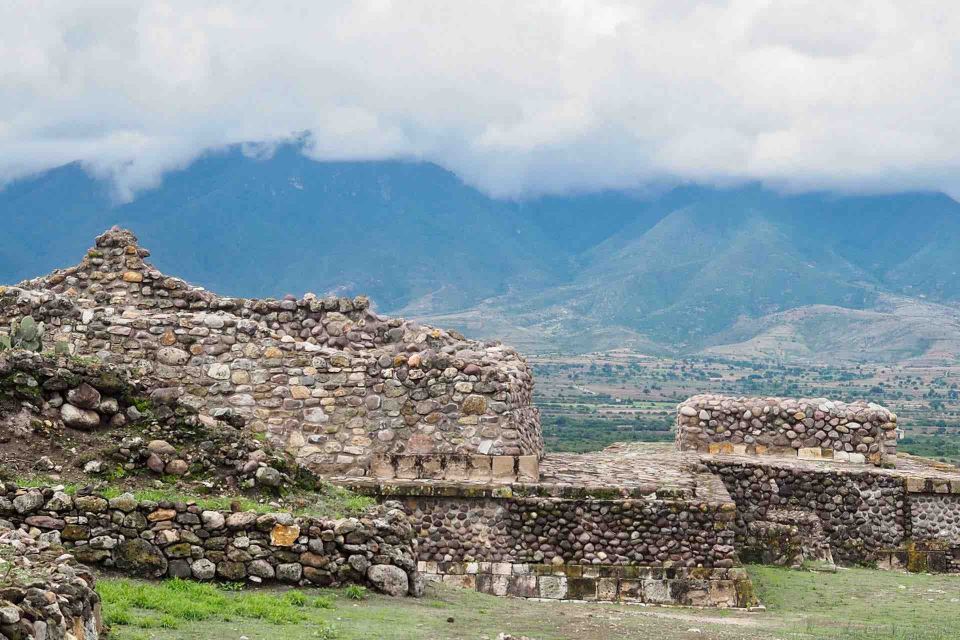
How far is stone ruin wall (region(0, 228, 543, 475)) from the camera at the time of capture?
1767 centimetres

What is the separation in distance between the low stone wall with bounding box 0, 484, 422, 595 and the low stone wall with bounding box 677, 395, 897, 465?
1427cm

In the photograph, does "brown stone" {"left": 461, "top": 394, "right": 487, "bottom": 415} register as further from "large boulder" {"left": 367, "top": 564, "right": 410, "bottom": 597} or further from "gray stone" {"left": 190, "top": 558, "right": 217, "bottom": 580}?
"gray stone" {"left": 190, "top": 558, "right": 217, "bottom": 580}

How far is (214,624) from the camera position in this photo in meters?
9.67

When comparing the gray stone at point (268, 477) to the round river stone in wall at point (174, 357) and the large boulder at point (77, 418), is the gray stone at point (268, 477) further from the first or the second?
the round river stone in wall at point (174, 357)

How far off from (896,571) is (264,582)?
13.5 m

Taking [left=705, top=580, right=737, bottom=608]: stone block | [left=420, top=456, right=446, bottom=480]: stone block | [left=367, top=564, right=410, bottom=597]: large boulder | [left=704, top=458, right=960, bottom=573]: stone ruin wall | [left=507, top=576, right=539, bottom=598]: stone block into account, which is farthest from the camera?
[left=704, top=458, right=960, bottom=573]: stone ruin wall

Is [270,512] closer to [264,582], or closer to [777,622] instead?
[264,582]

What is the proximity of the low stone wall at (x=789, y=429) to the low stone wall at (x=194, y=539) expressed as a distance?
46.8ft

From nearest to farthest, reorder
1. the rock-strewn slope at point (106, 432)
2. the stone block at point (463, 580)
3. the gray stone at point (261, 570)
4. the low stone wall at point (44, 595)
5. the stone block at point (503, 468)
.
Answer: the low stone wall at point (44, 595) → the gray stone at point (261, 570) → the rock-strewn slope at point (106, 432) → the stone block at point (463, 580) → the stone block at point (503, 468)

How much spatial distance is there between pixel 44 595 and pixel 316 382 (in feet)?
34.4

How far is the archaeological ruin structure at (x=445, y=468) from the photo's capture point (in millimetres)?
16047

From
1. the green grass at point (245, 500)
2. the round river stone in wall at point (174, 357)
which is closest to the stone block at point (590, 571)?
the green grass at point (245, 500)

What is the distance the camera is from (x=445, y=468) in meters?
17.6

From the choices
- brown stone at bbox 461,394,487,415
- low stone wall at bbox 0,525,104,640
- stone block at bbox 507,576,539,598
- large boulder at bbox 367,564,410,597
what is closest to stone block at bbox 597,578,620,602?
stone block at bbox 507,576,539,598
